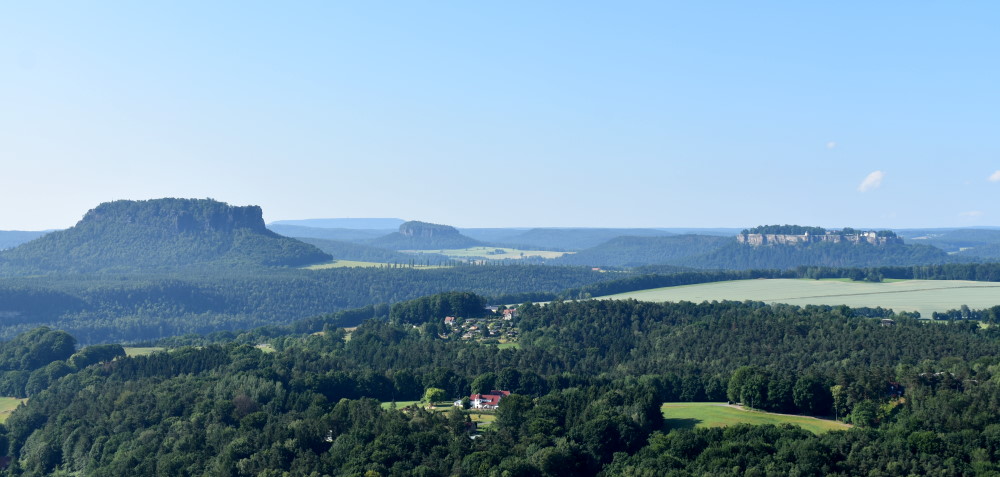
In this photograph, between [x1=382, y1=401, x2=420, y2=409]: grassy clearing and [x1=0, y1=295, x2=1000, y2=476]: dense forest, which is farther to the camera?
[x1=382, y1=401, x2=420, y2=409]: grassy clearing

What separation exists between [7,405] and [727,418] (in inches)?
3356

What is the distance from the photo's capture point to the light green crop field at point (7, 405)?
375 ft

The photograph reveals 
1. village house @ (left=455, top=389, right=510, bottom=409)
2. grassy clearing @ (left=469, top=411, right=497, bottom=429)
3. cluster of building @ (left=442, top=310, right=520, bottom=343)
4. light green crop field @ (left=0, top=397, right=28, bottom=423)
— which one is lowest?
light green crop field @ (left=0, top=397, right=28, bottom=423)

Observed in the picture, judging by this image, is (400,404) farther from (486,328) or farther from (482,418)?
(486,328)

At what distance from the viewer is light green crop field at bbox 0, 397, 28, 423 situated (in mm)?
114312

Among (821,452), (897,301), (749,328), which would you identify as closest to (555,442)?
(821,452)

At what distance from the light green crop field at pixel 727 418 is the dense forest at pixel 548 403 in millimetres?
1584

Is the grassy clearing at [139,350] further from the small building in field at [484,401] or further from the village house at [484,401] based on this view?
the small building in field at [484,401]

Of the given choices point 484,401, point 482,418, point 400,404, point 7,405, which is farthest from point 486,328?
point 7,405

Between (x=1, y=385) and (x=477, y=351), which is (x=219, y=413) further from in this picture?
(x=1, y=385)

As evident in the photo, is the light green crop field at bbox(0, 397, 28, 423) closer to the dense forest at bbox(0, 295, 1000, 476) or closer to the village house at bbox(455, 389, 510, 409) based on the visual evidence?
Result: the dense forest at bbox(0, 295, 1000, 476)

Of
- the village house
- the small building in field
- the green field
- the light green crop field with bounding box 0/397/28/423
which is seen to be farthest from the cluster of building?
the light green crop field with bounding box 0/397/28/423

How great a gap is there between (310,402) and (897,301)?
404 feet

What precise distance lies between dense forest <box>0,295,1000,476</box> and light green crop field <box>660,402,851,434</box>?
1.58 meters
